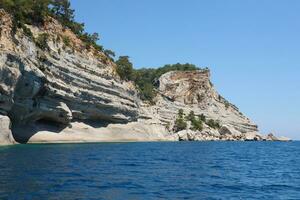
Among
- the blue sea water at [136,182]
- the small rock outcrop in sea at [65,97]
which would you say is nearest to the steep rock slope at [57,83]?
the small rock outcrop in sea at [65,97]

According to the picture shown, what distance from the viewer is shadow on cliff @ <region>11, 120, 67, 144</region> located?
2899 inches

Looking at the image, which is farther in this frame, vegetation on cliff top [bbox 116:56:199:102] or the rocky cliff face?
the rocky cliff face

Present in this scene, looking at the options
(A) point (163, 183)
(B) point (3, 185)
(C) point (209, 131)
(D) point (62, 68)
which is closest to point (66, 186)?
(B) point (3, 185)

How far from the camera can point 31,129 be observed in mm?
76062

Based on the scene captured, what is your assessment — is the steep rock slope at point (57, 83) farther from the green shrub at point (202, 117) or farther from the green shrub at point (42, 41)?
the green shrub at point (202, 117)

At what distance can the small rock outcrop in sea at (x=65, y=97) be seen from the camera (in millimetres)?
68812

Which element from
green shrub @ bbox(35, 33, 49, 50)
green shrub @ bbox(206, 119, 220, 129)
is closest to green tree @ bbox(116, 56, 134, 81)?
green shrub @ bbox(35, 33, 49, 50)

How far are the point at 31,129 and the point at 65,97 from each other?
9.30 metres

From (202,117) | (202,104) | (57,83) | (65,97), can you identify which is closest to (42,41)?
(57,83)

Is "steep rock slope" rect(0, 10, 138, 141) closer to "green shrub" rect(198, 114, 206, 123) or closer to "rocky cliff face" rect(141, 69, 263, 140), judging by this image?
"rocky cliff face" rect(141, 69, 263, 140)

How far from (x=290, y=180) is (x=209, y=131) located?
103 metres

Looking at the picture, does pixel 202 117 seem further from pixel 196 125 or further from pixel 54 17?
pixel 54 17

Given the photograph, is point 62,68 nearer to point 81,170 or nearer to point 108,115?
point 108,115

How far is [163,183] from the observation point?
27.1 metres
